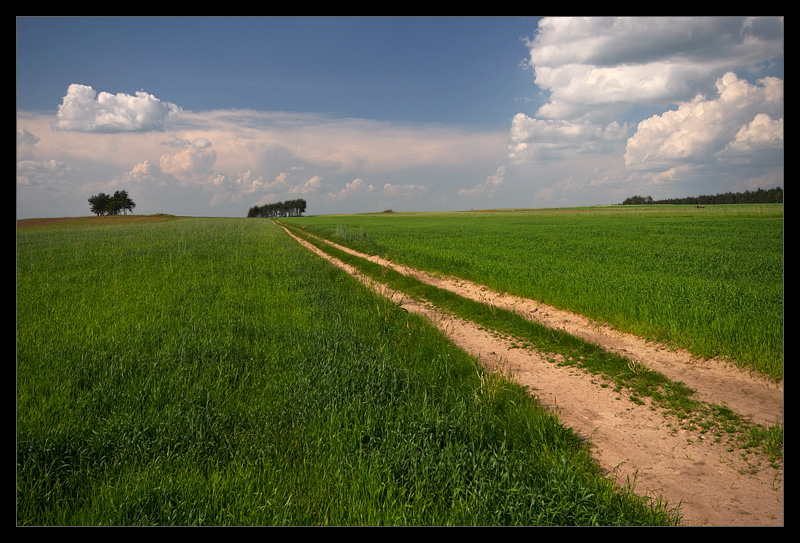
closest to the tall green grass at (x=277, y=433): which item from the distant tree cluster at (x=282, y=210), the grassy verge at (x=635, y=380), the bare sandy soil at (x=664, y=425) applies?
the bare sandy soil at (x=664, y=425)

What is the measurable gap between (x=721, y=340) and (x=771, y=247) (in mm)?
18186

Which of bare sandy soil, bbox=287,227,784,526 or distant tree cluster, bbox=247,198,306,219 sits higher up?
distant tree cluster, bbox=247,198,306,219

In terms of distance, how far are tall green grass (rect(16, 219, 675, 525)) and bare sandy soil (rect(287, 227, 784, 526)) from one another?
1.64ft

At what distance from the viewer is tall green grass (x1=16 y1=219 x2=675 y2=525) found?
121 inches

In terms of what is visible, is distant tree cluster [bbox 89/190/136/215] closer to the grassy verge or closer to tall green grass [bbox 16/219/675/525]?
tall green grass [bbox 16/219/675/525]

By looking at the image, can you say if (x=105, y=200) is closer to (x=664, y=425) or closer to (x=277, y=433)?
(x=277, y=433)

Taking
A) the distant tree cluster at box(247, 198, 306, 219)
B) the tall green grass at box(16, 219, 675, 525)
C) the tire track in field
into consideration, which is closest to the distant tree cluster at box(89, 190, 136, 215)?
the tall green grass at box(16, 219, 675, 525)

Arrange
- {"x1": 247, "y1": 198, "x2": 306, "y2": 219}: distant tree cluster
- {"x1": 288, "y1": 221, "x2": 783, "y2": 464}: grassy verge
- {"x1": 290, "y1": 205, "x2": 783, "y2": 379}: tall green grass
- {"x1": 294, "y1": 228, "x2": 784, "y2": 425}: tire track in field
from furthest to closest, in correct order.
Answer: {"x1": 247, "y1": 198, "x2": 306, "y2": 219}: distant tree cluster, {"x1": 290, "y1": 205, "x2": 783, "y2": 379}: tall green grass, {"x1": 294, "y1": 228, "x2": 784, "y2": 425}: tire track in field, {"x1": 288, "y1": 221, "x2": 783, "y2": 464}: grassy verge

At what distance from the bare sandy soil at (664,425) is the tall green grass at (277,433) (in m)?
0.50

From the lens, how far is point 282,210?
184m

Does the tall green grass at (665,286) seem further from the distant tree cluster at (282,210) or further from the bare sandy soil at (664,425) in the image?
the distant tree cluster at (282,210)

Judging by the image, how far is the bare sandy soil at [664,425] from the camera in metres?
3.59
